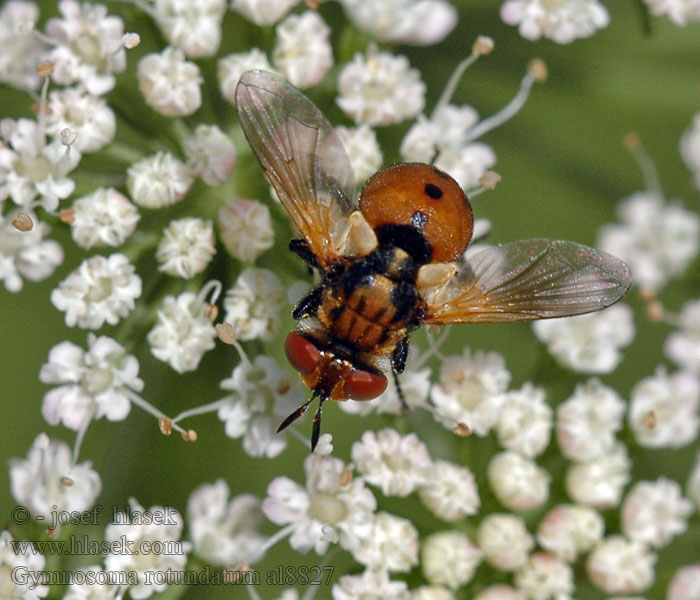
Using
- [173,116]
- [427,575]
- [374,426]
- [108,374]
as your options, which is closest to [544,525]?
[427,575]

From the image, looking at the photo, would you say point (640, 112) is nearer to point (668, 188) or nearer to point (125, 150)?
point (668, 188)

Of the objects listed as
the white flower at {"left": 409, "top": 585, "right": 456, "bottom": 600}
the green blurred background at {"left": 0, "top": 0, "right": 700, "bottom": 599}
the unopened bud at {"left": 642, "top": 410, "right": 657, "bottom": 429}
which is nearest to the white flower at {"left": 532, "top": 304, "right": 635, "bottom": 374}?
the green blurred background at {"left": 0, "top": 0, "right": 700, "bottom": 599}

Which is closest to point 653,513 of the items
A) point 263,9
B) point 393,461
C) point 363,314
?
point 393,461

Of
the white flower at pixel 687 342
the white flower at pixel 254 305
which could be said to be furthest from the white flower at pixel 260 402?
the white flower at pixel 687 342

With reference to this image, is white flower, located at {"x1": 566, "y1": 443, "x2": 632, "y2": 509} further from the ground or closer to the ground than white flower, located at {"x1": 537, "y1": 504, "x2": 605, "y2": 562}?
further from the ground

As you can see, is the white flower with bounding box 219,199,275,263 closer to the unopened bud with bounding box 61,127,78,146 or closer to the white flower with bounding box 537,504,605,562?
the unopened bud with bounding box 61,127,78,146

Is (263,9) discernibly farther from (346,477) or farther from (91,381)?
(346,477)
